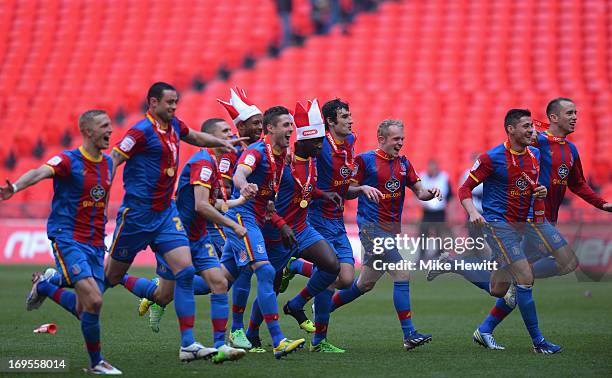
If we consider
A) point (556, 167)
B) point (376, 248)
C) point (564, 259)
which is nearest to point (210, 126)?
point (376, 248)

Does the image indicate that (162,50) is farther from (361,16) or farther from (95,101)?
(361,16)

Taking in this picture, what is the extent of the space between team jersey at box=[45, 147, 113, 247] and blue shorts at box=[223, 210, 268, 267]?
1325mm

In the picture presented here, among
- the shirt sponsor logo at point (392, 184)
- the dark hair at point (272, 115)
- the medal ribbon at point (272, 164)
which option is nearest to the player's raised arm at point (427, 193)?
the shirt sponsor logo at point (392, 184)

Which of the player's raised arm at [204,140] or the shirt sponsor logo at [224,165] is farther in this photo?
the shirt sponsor logo at [224,165]

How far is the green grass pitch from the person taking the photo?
8.47m

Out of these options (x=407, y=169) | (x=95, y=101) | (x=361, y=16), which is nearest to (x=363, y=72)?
(x=361, y=16)

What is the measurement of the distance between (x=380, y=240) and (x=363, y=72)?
17017 millimetres

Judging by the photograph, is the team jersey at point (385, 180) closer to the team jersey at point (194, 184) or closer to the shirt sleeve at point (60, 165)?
the team jersey at point (194, 184)

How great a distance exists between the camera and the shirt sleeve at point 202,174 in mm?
8804

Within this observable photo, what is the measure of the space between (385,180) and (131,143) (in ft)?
10.2

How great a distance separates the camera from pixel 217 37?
2925 centimetres

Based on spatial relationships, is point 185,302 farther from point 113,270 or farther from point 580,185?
point 580,185

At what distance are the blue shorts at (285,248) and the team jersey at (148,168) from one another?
59.3 inches

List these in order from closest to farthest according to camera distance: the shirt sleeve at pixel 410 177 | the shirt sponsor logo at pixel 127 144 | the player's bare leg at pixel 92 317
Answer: the player's bare leg at pixel 92 317 → the shirt sponsor logo at pixel 127 144 → the shirt sleeve at pixel 410 177
